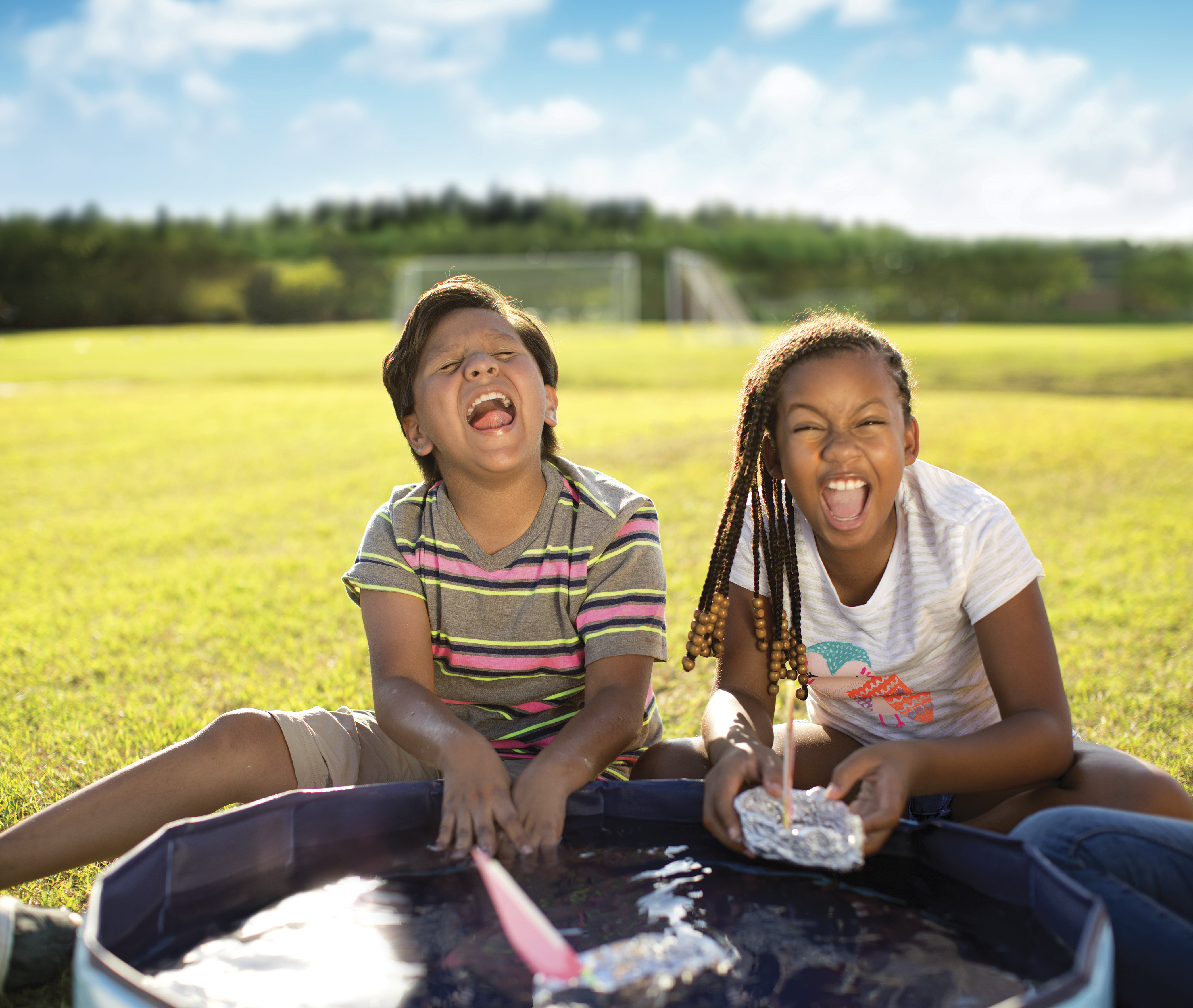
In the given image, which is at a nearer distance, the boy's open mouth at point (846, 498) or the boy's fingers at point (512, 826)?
the boy's fingers at point (512, 826)

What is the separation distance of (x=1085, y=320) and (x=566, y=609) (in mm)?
37449

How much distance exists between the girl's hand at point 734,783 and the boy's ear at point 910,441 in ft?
2.33

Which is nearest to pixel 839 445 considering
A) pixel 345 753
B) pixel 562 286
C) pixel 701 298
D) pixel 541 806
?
pixel 541 806

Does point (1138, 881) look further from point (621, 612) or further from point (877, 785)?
point (621, 612)

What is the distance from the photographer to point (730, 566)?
2.15m

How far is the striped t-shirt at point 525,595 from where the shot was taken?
2176mm

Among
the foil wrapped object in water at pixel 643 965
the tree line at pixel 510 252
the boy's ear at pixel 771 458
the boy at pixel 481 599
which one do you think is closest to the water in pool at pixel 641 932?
the foil wrapped object in water at pixel 643 965

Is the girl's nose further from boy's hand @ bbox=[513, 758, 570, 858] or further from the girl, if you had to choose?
boy's hand @ bbox=[513, 758, 570, 858]

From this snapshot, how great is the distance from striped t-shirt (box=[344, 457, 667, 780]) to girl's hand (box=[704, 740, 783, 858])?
0.43 m

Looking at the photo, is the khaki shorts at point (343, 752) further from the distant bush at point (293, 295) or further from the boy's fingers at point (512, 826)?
the distant bush at point (293, 295)

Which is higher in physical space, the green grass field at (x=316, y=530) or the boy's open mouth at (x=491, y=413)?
the boy's open mouth at (x=491, y=413)

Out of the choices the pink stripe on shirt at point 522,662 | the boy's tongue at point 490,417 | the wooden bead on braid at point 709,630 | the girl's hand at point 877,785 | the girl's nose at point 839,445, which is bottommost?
the girl's hand at point 877,785

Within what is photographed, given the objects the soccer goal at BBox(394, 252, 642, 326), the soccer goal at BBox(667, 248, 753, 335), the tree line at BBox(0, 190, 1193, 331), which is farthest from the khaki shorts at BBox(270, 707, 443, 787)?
the tree line at BBox(0, 190, 1193, 331)

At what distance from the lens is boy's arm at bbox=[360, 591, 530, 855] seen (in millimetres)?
1710
